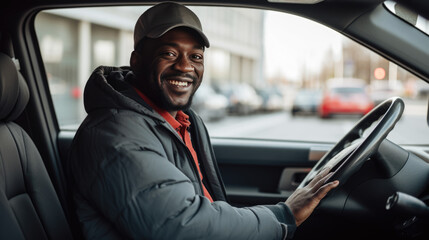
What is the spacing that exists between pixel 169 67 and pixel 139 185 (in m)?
0.60

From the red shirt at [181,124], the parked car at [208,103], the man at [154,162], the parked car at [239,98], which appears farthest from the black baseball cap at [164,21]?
the parked car at [239,98]

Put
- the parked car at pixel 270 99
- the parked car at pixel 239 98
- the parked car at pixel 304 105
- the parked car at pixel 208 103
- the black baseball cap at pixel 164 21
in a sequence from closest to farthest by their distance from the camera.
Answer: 1. the black baseball cap at pixel 164 21
2. the parked car at pixel 208 103
3. the parked car at pixel 239 98
4. the parked car at pixel 304 105
5. the parked car at pixel 270 99

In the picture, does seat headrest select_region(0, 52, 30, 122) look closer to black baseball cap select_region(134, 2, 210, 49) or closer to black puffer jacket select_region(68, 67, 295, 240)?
black puffer jacket select_region(68, 67, 295, 240)

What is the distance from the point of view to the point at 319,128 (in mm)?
11523

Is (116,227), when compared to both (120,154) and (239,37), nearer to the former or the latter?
(120,154)

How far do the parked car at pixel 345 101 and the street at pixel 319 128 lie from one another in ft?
0.96

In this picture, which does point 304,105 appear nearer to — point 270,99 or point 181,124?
point 270,99

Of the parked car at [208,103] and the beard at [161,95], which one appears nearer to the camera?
the beard at [161,95]

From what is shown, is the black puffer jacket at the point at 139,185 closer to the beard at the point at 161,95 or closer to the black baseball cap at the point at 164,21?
the beard at the point at 161,95

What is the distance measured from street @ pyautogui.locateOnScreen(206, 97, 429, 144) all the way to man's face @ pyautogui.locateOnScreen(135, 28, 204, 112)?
81 cm

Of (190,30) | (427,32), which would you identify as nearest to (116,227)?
(190,30)

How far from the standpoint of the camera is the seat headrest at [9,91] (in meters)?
1.90

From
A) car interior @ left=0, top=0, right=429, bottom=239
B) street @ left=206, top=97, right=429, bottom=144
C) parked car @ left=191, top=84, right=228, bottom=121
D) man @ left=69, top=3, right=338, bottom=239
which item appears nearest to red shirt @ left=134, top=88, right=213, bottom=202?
man @ left=69, top=3, right=338, bottom=239

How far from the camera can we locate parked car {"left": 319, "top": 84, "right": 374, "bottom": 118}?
15.8 meters
